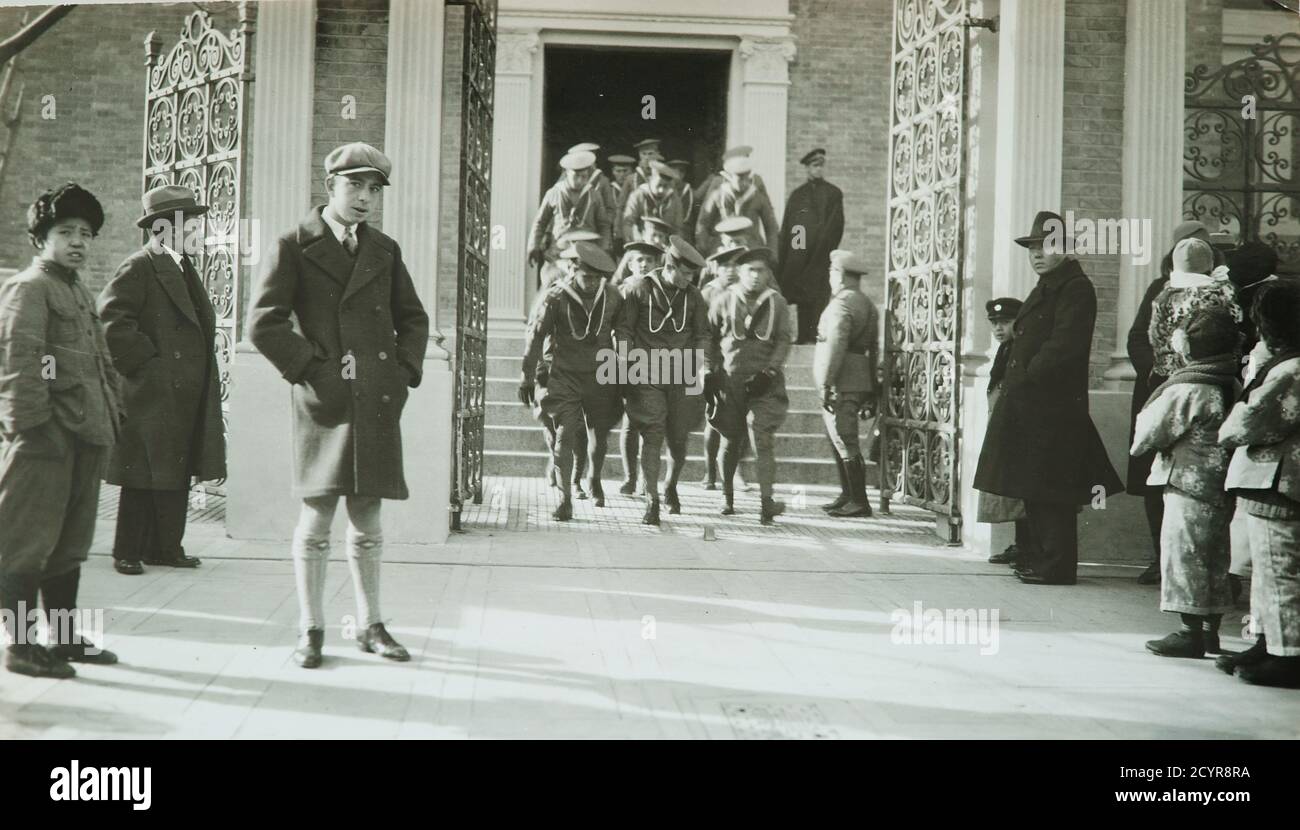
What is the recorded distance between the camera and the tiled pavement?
434 centimetres

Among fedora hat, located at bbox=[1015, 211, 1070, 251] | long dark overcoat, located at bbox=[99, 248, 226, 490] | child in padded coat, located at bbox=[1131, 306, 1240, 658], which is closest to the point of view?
child in padded coat, located at bbox=[1131, 306, 1240, 658]

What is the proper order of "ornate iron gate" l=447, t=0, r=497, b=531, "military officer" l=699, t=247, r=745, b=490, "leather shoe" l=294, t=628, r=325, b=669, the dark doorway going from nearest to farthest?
1. "leather shoe" l=294, t=628, r=325, b=669
2. "ornate iron gate" l=447, t=0, r=497, b=531
3. "military officer" l=699, t=247, r=745, b=490
4. the dark doorway

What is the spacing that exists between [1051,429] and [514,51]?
9.95 metres

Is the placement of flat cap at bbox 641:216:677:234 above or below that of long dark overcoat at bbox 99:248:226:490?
above

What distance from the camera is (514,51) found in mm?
15289

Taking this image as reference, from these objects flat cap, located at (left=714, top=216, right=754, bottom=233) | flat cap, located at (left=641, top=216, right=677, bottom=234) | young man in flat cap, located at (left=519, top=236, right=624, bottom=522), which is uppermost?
flat cap, located at (left=714, top=216, right=754, bottom=233)

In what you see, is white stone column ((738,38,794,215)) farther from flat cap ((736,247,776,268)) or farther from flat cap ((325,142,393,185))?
flat cap ((325,142,393,185))

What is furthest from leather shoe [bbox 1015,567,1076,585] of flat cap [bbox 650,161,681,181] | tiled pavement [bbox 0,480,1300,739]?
flat cap [bbox 650,161,681,181]

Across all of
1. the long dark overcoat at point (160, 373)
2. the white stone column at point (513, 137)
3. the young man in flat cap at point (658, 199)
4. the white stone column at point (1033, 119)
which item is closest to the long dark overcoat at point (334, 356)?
the long dark overcoat at point (160, 373)

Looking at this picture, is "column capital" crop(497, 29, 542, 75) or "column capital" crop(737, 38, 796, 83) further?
"column capital" crop(737, 38, 796, 83)

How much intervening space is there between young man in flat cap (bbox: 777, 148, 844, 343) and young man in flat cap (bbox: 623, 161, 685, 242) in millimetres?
1320
